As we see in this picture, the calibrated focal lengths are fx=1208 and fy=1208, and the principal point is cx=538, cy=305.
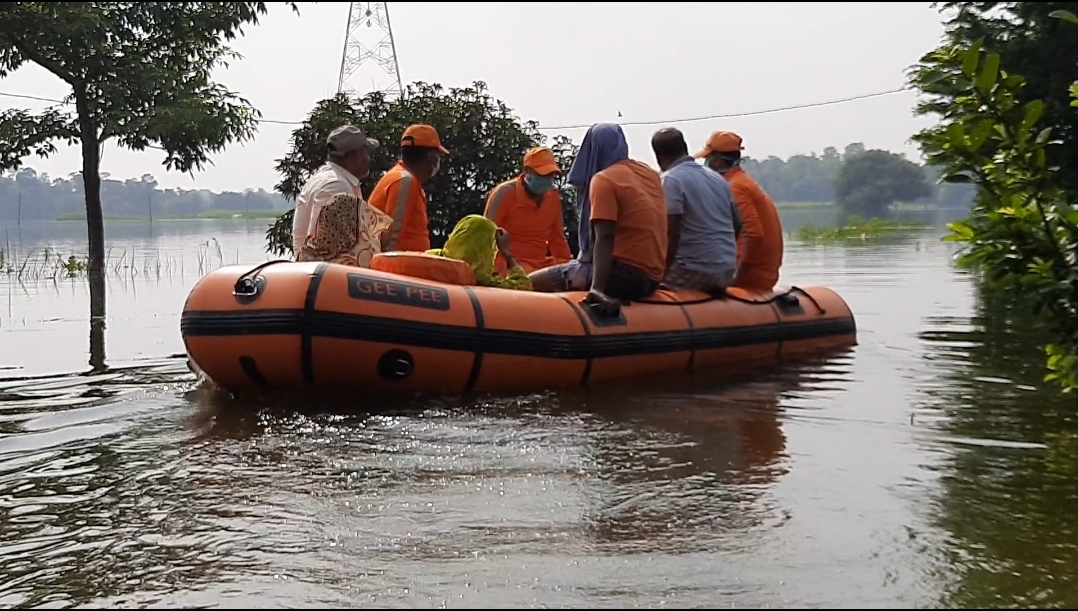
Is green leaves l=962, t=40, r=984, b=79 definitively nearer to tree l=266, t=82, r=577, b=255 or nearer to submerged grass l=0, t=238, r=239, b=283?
tree l=266, t=82, r=577, b=255

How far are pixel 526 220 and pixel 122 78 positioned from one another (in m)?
8.08

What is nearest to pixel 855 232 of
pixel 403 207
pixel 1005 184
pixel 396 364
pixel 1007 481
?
pixel 403 207

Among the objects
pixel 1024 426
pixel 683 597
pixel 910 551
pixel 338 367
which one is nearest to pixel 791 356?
pixel 1024 426

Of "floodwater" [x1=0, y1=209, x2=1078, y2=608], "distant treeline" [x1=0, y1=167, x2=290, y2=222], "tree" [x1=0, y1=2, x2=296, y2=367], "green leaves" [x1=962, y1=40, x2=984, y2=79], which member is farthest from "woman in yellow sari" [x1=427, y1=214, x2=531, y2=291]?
"distant treeline" [x1=0, y1=167, x2=290, y2=222]

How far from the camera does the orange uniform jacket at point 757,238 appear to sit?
8672mm

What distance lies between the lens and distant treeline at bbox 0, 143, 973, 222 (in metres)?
35.6

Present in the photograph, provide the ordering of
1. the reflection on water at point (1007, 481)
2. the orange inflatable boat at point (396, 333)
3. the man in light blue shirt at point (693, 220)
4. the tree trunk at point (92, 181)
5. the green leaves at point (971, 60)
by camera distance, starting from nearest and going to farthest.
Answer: the reflection on water at point (1007, 481) < the green leaves at point (971, 60) < the orange inflatable boat at point (396, 333) < the man in light blue shirt at point (693, 220) < the tree trunk at point (92, 181)

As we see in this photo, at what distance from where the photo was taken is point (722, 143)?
8.78 meters

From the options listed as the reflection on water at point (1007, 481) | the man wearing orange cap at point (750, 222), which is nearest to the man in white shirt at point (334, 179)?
the man wearing orange cap at point (750, 222)

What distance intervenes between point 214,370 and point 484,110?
7.62 metres

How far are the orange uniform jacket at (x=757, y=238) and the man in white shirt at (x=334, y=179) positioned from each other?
9.56ft

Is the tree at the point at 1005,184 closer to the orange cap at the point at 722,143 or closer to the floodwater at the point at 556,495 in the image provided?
the floodwater at the point at 556,495

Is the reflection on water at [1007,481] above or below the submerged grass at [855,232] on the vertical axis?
below

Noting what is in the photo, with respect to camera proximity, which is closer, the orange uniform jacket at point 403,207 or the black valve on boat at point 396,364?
the black valve on boat at point 396,364
